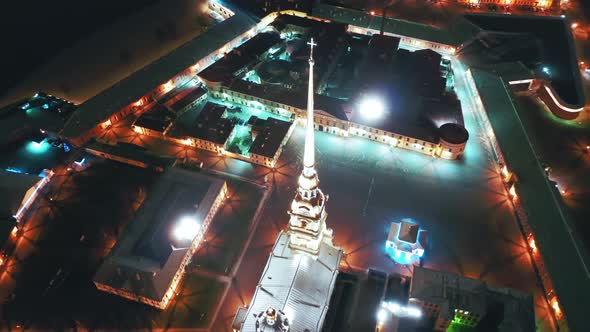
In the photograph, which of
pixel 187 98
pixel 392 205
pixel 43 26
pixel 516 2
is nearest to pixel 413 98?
pixel 392 205

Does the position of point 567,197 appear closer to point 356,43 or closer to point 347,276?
point 347,276

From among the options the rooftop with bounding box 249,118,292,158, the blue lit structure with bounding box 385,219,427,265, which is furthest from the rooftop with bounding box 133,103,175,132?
the blue lit structure with bounding box 385,219,427,265

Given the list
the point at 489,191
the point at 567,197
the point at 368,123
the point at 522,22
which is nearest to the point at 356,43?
the point at 368,123

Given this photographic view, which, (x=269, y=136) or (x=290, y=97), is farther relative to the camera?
(x=290, y=97)

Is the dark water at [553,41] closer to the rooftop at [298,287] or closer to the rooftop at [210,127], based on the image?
the rooftop at [298,287]

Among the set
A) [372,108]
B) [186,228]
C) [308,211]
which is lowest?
[186,228]

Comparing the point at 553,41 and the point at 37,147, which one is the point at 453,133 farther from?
the point at 37,147
